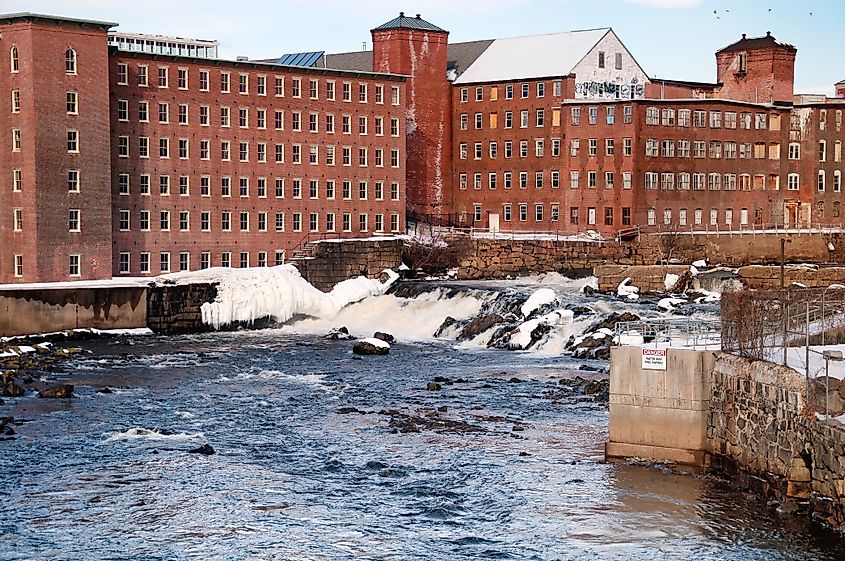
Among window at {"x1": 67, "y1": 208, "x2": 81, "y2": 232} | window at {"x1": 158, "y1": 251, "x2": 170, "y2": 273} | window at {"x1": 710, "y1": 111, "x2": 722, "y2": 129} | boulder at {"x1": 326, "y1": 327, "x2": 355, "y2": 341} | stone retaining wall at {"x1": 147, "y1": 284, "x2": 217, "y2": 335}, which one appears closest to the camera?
boulder at {"x1": 326, "y1": 327, "x2": 355, "y2": 341}

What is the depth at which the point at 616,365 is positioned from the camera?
95.0 ft

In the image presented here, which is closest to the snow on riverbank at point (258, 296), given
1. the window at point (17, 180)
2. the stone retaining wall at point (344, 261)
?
the stone retaining wall at point (344, 261)

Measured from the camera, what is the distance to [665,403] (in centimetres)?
2852

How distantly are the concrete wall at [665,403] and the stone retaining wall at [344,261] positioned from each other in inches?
1858

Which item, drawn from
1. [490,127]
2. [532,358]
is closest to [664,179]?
[490,127]

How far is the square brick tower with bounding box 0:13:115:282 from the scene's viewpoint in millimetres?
65562

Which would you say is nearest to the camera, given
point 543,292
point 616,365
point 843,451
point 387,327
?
point 843,451

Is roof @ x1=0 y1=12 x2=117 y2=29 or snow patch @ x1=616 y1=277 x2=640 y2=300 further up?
roof @ x1=0 y1=12 x2=117 y2=29

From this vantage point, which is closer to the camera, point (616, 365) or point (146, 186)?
point (616, 365)

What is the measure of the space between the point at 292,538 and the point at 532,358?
2739 centimetres

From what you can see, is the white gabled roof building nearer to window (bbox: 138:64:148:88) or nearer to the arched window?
window (bbox: 138:64:148:88)

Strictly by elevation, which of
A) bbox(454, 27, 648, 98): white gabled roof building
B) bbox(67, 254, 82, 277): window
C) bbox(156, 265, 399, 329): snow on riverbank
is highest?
bbox(454, 27, 648, 98): white gabled roof building

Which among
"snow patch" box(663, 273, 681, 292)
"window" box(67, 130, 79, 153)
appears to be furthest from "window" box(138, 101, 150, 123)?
"snow patch" box(663, 273, 681, 292)

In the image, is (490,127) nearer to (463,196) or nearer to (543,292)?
(463,196)
